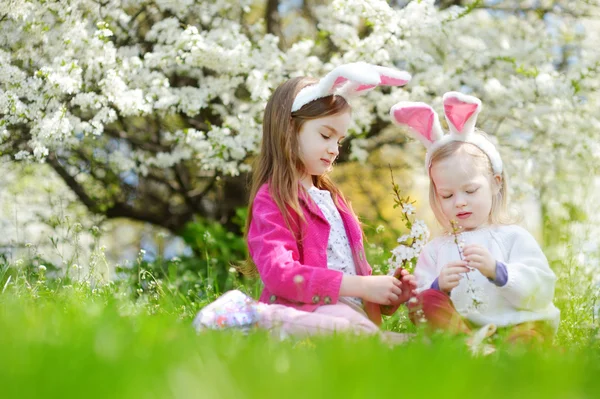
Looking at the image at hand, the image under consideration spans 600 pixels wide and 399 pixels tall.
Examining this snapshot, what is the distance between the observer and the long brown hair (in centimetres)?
323

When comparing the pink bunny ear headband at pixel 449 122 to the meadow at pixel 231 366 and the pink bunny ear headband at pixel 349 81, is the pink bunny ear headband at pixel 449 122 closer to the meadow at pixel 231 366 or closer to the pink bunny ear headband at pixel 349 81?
the pink bunny ear headband at pixel 349 81

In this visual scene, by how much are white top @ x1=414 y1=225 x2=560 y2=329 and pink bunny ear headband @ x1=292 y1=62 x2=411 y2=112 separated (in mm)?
737

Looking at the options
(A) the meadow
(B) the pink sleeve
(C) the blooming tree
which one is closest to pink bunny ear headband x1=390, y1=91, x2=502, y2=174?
(B) the pink sleeve

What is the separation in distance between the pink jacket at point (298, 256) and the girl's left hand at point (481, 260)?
0.50 meters

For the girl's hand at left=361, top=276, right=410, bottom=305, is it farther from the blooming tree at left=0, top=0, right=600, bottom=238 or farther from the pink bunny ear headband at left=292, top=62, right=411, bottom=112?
the blooming tree at left=0, top=0, right=600, bottom=238

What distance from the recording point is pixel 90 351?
5.55 ft

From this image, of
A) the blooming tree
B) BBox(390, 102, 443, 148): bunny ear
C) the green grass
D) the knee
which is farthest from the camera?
the blooming tree

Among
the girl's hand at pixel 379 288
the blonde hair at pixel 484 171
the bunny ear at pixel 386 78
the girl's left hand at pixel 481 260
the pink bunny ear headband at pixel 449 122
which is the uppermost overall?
the bunny ear at pixel 386 78

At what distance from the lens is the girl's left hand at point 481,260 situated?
2.89m

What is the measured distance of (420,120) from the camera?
3424 mm

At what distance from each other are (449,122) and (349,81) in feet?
1.59

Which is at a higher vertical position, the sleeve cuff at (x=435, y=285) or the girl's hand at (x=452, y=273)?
the girl's hand at (x=452, y=273)

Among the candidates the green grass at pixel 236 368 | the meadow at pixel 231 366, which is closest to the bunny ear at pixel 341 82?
the meadow at pixel 231 366

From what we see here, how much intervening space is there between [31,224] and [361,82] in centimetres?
449
